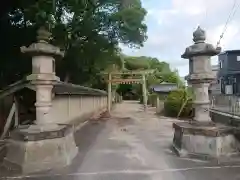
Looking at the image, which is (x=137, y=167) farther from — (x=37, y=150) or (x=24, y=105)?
(x=24, y=105)

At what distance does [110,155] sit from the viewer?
929cm

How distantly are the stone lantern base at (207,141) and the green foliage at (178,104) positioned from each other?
13221 millimetres

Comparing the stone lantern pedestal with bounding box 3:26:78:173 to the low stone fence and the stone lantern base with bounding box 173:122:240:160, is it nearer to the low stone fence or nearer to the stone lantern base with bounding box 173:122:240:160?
the low stone fence

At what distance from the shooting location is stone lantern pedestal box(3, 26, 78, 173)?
763cm

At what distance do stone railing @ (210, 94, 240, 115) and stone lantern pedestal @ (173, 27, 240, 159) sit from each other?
9.97 feet

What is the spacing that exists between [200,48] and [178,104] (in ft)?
45.6

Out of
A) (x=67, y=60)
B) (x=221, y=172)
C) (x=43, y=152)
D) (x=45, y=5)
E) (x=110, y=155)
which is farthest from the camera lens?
(x=67, y=60)

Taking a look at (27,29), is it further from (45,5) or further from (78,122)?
(78,122)

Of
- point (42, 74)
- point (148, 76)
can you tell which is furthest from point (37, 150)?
point (148, 76)

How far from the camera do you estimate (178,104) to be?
2255 cm

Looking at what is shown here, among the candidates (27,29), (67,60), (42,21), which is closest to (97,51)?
(67,60)

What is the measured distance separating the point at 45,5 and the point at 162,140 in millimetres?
6703

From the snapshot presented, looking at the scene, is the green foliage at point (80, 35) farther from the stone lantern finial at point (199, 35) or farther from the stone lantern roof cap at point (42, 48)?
the stone lantern finial at point (199, 35)

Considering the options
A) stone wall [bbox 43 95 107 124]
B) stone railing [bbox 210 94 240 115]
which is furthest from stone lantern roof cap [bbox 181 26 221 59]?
stone wall [bbox 43 95 107 124]
